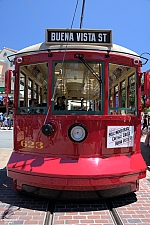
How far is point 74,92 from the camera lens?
15.3ft

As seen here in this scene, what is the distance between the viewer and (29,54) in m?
A: 4.18

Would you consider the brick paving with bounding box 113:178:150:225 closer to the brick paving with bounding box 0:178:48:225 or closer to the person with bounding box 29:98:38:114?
the brick paving with bounding box 0:178:48:225

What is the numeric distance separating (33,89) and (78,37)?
1475 mm

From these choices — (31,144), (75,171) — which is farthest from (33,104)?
(75,171)

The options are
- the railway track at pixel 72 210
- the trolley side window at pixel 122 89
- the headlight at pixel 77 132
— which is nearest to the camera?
the railway track at pixel 72 210

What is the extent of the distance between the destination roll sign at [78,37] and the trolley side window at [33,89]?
1.57 ft

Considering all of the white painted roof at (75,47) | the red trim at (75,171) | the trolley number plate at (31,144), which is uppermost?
the white painted roof at (75,47)

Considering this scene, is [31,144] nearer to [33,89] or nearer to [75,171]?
[75,171]

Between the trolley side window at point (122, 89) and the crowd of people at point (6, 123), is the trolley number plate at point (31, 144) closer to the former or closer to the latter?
the trolley side window at point (122, 89)

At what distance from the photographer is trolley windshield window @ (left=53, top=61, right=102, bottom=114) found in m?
4.03

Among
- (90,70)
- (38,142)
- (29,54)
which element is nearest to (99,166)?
(38,142)

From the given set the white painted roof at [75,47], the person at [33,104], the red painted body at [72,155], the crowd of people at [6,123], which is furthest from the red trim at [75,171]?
the crowd of people at [6,123]

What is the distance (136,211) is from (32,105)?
99.5 inches

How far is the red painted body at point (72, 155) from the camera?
355cm
